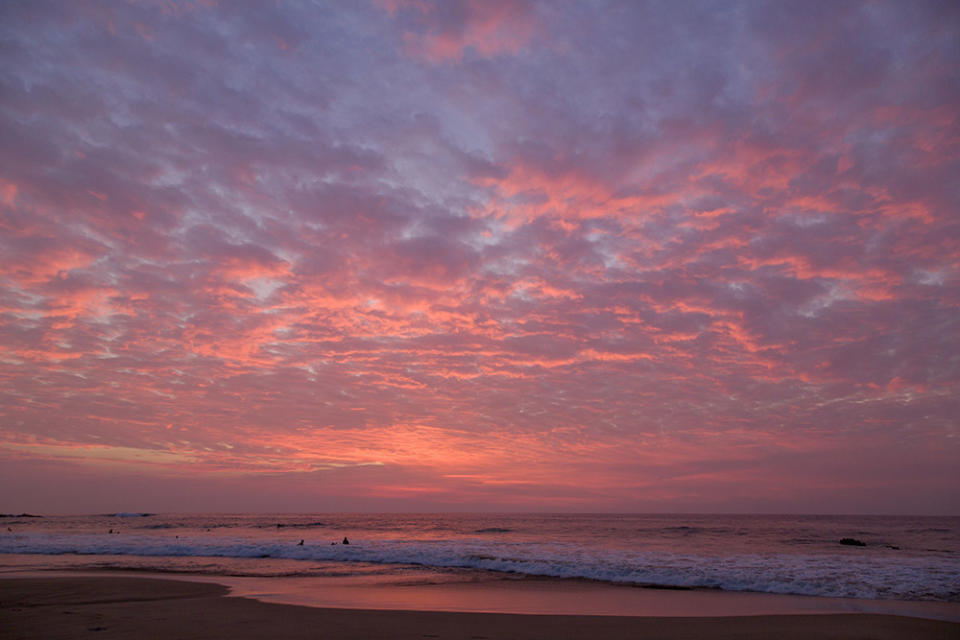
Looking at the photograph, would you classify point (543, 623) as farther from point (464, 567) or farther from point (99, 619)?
point (464, 567)

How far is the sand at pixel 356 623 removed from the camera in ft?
33.3

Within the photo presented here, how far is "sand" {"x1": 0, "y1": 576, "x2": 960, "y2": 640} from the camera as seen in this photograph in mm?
10164

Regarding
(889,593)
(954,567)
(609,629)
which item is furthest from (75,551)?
(954,567)

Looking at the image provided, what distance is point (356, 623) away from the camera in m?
11.1

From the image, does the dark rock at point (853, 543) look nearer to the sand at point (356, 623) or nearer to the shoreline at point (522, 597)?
the shoreline at point (522, 597)

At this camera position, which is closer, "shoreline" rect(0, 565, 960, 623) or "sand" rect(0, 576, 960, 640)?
"sand" rect(0, 576, 960, 640)

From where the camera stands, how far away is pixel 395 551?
28.5 meters

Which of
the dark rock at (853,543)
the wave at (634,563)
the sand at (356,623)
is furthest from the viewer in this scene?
the dark rock at (853,543)

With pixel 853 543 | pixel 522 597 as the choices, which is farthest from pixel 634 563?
pixel 853 543

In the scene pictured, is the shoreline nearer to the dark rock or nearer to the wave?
the wave

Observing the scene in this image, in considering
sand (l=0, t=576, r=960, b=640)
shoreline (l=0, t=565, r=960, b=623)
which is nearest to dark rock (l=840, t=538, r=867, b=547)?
shoreline (l=0, t=565, r=960, b=623)

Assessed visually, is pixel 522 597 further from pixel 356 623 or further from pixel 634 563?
pixel 634 563

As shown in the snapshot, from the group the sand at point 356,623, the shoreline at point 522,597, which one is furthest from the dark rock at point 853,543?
the sand at point 356,623

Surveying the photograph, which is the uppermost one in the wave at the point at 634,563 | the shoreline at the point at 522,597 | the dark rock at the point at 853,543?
the shoreline at the point at 522,597
